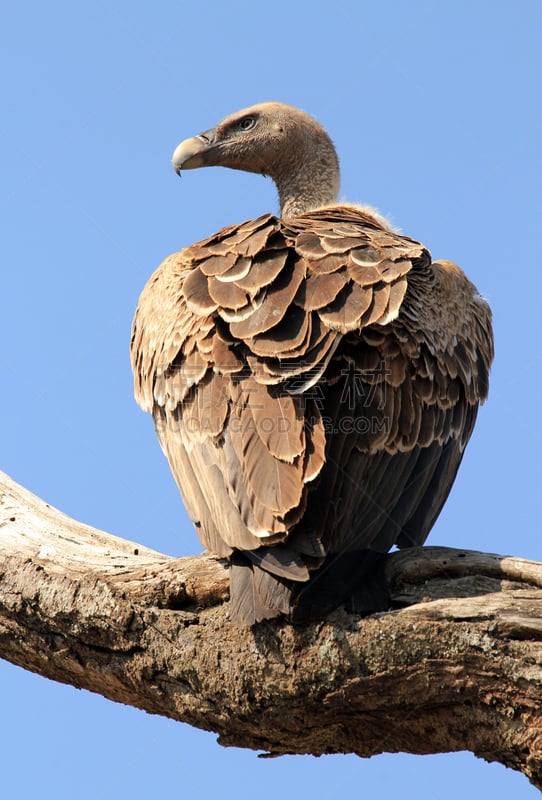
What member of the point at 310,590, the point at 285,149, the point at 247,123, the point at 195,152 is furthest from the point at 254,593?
the point at 247,123

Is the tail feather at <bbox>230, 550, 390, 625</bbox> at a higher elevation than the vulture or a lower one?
lower

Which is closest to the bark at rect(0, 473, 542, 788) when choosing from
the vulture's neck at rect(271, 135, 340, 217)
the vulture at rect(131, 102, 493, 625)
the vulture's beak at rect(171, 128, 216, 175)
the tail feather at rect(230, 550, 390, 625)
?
the tail feather at rect(230, 550, 390, 625)

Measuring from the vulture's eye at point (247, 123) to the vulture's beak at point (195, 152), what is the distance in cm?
27

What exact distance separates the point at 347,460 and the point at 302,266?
113 cm

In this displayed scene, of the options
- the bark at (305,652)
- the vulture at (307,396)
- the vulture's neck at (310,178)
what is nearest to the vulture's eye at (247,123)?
the vulture's neck at (310,178)

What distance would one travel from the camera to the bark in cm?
483

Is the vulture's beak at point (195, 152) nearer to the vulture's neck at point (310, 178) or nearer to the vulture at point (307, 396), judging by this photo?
the vulture's neck at point (310, 178)

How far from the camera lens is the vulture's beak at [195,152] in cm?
932

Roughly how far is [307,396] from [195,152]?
4.57m

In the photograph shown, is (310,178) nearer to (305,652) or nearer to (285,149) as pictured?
(285,149)

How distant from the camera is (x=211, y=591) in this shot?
5.59 meters

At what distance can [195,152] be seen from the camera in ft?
30.9

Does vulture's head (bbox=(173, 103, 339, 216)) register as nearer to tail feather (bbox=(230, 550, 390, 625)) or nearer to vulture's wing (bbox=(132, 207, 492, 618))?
vulture's wing (bbox=(132, 207, 492, 618))

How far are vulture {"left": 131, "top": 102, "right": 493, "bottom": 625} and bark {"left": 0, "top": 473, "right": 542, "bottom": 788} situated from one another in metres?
0.20
